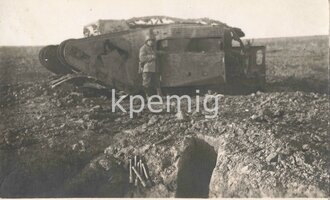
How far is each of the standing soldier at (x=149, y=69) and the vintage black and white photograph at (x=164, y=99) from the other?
1 cm

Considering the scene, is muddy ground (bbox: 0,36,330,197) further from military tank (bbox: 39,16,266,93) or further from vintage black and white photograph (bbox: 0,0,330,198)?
military tank (bbox: 39,16,266,93)

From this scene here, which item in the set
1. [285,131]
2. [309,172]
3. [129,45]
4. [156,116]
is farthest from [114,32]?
[309,172]

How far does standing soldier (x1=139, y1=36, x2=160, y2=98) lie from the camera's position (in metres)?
4.76

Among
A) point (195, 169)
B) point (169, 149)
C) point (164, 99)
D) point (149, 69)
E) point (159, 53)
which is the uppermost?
point (159, 53)

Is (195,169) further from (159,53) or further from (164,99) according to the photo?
(159,53)

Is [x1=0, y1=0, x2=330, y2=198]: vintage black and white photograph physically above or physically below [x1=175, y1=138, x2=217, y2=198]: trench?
above

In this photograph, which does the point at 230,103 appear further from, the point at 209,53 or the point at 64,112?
the point at 64,112

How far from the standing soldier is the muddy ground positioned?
0.81 feet

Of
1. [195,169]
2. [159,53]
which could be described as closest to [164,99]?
[159,53]

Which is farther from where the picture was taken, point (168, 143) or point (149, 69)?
point (149, 69)

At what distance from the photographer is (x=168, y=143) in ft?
14.7

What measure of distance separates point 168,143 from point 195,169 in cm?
33

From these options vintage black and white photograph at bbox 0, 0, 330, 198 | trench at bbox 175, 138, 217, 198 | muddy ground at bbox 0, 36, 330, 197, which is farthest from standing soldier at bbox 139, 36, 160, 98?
trench at bbox 175, 138, 217, 198

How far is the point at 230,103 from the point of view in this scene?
4711mm
